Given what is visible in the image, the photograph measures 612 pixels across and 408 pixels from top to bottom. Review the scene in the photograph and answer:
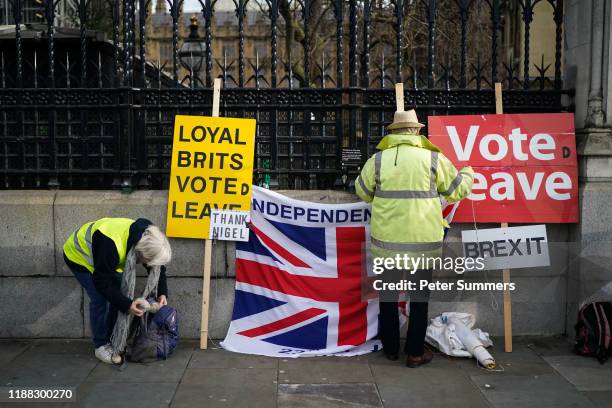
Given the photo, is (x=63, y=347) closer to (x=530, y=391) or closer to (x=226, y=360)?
(x=226, y=360)

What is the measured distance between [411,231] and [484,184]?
1159 millimetres

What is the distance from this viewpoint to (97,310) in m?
6.18

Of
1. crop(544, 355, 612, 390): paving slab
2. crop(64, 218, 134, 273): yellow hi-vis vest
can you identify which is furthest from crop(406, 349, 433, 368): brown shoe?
crop(64, 218, 134, 273): yellow hi-vis vest

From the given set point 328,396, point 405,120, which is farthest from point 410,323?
point 405,120

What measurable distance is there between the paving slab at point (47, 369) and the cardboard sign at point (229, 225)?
1.53m

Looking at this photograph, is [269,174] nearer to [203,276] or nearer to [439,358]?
[203,276]

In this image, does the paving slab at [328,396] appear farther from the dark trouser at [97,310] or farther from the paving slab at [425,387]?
the dark trouser at [97,310]

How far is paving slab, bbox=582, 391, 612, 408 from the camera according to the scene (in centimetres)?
527

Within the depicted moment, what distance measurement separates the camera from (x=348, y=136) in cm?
694

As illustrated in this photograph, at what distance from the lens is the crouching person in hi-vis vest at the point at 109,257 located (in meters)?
5.76

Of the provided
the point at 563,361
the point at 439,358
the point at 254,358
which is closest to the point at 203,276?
the point at 254,358

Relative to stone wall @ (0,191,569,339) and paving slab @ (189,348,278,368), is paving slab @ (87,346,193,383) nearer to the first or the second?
paving slab @ (189,348,278,368)

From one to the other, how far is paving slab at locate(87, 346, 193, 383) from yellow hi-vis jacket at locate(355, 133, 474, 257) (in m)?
1.94

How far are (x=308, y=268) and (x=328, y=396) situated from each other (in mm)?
1491
